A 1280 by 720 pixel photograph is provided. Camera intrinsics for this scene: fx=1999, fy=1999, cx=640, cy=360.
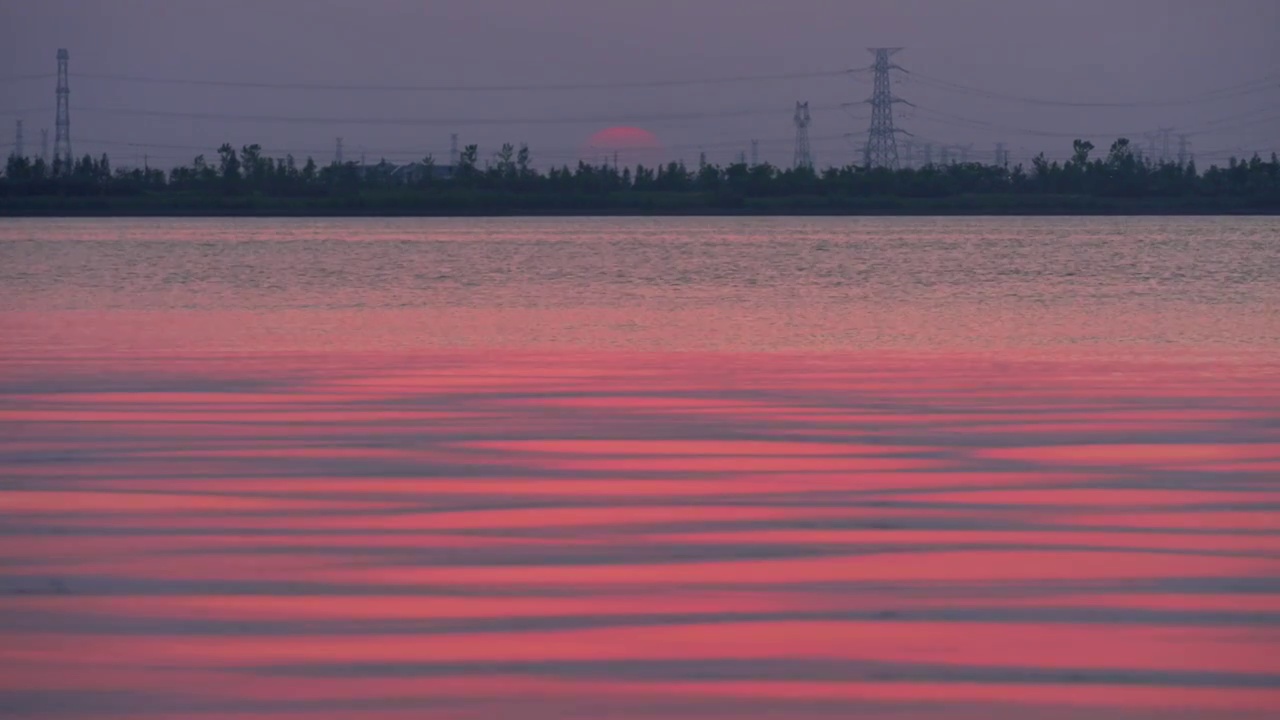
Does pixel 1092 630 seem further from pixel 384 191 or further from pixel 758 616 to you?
pixel 384 191

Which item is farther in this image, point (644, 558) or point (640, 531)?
point (640, 531)

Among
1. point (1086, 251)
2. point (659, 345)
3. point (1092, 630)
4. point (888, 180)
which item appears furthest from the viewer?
point (888, 180)

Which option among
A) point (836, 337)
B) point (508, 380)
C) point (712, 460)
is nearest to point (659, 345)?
point (836, 337)

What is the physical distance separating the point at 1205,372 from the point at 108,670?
32.4 ft

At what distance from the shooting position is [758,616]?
544cm

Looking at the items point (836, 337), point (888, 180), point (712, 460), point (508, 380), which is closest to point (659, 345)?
point (836, 337)

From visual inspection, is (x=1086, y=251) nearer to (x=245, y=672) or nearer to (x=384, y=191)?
(x=245, y=672)

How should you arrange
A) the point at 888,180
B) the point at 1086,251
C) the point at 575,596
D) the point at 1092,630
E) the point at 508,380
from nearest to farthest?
the point at 1092,630, the point at 575,596, the point at 508,380, the point at 1086,251, the point at 888,180

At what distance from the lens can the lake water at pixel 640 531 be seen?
4809mm

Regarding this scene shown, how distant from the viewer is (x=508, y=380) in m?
12.8

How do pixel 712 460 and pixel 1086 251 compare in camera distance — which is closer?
pixel 712 460

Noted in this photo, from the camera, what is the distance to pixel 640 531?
6.73 metres

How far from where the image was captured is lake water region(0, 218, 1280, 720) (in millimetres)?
4809

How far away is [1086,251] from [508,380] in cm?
4188
